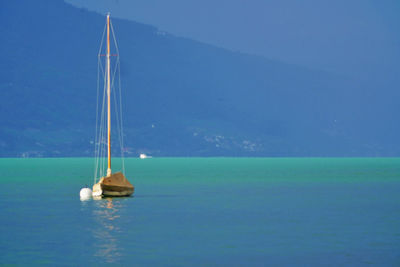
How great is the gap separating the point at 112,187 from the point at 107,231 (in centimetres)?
2505

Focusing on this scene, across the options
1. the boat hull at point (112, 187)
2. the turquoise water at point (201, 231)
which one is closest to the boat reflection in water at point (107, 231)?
the turquoise water at point (201, 231)

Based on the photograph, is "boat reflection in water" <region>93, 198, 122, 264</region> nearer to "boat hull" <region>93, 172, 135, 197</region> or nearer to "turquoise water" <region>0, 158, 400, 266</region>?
"turquoise water" <region>0, 158, 400, 266</region>

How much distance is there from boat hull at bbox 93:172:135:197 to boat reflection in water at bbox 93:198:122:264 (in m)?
1.11

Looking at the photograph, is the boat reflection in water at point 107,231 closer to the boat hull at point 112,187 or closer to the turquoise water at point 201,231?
the turquoise water at point 201,231

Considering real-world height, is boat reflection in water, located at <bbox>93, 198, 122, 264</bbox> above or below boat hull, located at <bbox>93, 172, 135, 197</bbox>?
below

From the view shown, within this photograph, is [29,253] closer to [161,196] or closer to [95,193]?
[95,193]

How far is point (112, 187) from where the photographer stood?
7525 cm

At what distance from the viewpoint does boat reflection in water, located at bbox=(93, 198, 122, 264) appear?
40.4m

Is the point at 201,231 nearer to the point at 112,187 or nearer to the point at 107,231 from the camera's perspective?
the point at 107,231

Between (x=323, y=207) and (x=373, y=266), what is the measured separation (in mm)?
32614

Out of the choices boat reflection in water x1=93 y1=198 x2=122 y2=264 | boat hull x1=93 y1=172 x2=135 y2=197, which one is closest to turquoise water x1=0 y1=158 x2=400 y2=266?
boat reflection in water x1=93 y1=198 x2=122 y2=264

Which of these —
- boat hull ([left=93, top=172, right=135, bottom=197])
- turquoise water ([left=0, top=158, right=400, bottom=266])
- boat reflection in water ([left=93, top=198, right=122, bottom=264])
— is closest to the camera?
turquoise water ([left=0, top=158, right=400, bottom=266])

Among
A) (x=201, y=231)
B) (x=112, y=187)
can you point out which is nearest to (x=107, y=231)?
(x=201, y=231)

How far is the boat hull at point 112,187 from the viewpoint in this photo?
7425 centimetres
